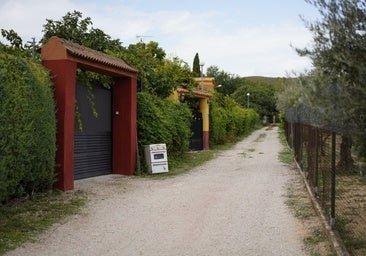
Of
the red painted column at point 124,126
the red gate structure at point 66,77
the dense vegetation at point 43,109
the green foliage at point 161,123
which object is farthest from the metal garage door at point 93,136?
the green foliage at point 161,123

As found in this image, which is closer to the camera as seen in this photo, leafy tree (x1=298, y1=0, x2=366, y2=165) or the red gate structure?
leafy tree (x1=298, y1=0, x2=366, y2=165)

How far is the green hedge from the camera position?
Answer: 25.7ft

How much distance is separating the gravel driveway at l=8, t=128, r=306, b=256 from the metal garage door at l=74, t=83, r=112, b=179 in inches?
24.5

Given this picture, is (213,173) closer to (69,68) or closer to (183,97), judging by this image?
(69,68)

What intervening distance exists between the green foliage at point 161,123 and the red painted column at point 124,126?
62cm

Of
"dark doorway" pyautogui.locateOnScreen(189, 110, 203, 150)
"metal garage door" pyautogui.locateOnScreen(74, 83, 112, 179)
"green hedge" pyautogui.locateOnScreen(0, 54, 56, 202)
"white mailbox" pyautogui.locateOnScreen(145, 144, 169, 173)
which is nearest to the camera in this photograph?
"green hedge" pyautogui.locateOnScreen(0, 54, 56, 202)

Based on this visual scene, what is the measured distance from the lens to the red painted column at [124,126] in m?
13.9

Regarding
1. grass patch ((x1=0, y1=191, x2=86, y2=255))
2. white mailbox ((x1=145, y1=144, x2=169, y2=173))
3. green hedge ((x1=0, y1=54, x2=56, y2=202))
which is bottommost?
grass patch ((x1=0, y1=191, x2=86, y2=255))

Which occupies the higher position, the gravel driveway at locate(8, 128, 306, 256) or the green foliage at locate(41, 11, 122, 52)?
the green foliage at locate(41, 11, 122, 52)

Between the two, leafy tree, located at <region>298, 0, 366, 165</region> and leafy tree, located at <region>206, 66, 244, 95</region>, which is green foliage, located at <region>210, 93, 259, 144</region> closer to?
leafy tree, located at <region>298, 0, 366, 165</region>

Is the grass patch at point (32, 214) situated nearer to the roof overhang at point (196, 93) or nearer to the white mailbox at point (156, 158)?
the white mailbox at point (156, 158)

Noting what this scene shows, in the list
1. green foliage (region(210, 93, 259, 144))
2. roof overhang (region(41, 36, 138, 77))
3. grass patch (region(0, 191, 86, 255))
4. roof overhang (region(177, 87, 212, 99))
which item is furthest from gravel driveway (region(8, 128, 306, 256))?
green foliage (region(210, 93, 259, 144))

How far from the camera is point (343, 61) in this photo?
13.1ft

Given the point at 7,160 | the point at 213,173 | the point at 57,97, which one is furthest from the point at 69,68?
the point at 213,173
